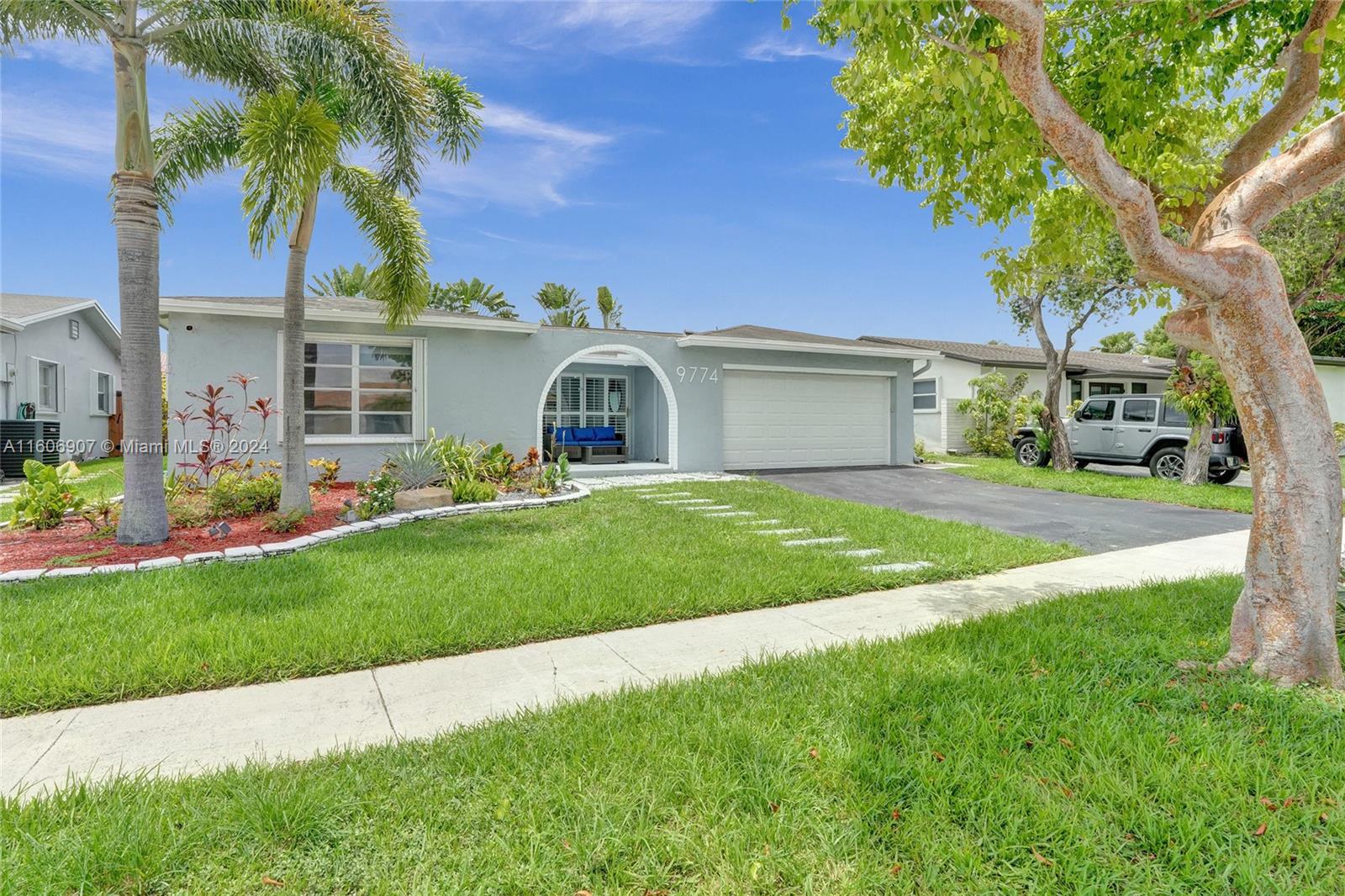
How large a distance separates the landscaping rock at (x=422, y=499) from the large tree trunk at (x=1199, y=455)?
13.2 metres

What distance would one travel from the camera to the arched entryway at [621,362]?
12732mm

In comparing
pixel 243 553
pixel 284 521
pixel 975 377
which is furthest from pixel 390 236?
pixel 975 377

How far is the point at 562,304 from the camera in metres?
31.2

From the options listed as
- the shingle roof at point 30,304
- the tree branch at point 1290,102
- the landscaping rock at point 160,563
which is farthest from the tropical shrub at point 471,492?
the shingle roof at point 30,304

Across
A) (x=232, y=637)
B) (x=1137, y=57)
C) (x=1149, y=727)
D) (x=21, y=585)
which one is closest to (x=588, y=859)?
(x=1149, y=727)

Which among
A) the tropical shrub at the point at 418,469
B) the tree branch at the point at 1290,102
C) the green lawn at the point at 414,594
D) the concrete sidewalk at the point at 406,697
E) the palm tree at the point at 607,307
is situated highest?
the palm tree at the point at 607,307

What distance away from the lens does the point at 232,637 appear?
13.0ft

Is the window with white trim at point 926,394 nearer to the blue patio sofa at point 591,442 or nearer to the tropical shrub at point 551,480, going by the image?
the blue patio sofa at point 591,442

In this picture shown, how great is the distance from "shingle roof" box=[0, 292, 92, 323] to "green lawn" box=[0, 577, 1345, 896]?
16.5m

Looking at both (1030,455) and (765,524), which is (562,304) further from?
(765,524)

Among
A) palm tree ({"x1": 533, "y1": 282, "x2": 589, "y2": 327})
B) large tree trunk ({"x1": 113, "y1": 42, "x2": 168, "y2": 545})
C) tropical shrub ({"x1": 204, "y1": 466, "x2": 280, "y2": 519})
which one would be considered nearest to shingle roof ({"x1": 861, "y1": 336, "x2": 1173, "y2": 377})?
palm tree ({"x1": 533, "y1": 282, "x2": 589, "y2": 327})

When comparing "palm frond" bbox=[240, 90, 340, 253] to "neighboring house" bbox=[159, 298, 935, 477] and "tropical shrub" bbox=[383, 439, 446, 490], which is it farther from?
"tropical shrub" bbox=[383, 439, 446, 490]

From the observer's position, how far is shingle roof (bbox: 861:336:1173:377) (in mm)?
21219

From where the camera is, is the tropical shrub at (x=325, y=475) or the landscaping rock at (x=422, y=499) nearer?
the landscaping rock at (x=422, y=499)
